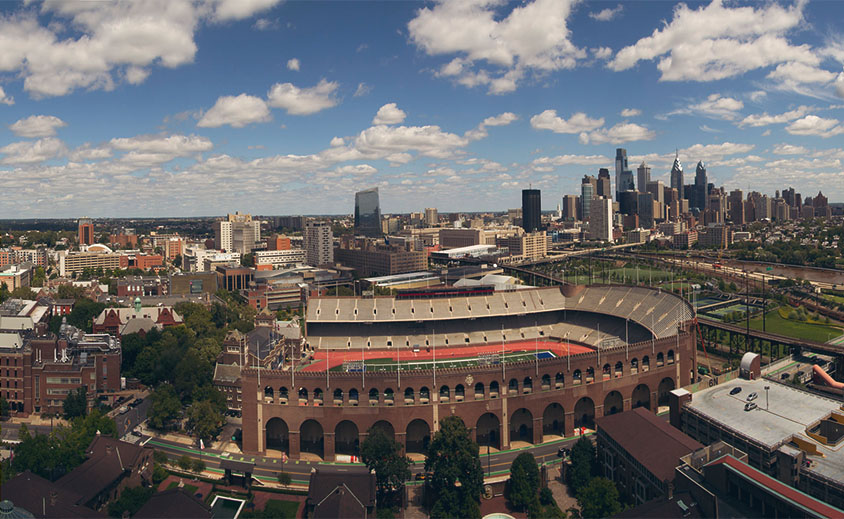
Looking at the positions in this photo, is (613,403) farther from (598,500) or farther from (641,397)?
(598,500)

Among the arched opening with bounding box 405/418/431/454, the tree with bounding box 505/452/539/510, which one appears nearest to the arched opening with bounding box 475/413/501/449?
the arched opening with bounding box 405/418/431/454

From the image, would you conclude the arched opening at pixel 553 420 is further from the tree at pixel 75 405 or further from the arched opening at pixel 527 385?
the tree at pixel 75 405

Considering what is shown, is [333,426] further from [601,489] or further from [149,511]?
[601,489]

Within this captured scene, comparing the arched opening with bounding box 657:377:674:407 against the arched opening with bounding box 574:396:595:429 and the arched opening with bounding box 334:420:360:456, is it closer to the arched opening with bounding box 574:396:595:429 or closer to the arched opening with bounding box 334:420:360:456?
the arched opening with bounding box 574:396:595:429

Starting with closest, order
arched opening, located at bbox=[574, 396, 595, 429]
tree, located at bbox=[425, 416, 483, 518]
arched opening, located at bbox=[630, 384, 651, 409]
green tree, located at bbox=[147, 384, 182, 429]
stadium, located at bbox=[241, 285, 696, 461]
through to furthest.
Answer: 1. tree, located at bbox=[425, 416, 483, 518]
2. stadium, located at bbox=[241, 285, 696, 461]
3. green tree, located at bbox=[147, 384, 182, 429]
4. arched opening, located at bbox=[574, 396, 595, 429]
5. arched opening, located at bbox=[630, 384, 651, 409]

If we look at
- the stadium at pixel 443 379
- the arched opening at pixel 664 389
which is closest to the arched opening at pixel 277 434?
the stadium at pixel 443 379

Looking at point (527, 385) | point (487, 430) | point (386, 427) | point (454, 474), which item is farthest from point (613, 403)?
point (454, 474)

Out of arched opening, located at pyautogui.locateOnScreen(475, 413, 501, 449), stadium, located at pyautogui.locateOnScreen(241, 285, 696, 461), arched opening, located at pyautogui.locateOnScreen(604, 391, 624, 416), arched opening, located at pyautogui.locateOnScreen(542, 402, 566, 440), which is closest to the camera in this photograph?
stadium, located at pyautogui.locateOnScreen(241, 285, 696, 461)
